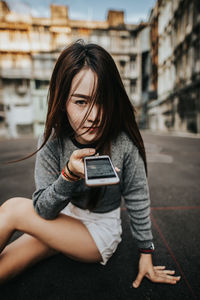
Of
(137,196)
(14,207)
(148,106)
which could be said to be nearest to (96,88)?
(137,196)

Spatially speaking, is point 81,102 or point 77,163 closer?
point 77,163

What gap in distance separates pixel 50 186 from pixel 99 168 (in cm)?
33

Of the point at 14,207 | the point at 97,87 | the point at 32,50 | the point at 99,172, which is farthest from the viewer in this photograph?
the point at 32,50

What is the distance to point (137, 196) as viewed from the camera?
1114mm

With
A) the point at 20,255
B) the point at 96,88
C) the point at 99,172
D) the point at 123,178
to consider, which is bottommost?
the point at 20,255

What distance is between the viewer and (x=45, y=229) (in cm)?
104

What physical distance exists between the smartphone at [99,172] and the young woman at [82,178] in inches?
1.6

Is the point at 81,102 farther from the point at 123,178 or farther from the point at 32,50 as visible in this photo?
the point at 32,50

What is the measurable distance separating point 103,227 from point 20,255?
0.58 metres

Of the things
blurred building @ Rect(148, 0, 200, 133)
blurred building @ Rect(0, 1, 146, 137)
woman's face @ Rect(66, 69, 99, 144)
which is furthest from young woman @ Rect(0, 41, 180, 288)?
blurred building @ Rect(0, 1, 146, 137)

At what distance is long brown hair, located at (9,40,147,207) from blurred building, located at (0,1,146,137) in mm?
22210

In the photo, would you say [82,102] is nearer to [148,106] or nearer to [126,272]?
[126,272]

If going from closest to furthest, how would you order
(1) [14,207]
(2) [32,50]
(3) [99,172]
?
(3) [99,172], (1) [14,207], (2) [32,50]

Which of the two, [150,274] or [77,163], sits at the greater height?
[77,163]
